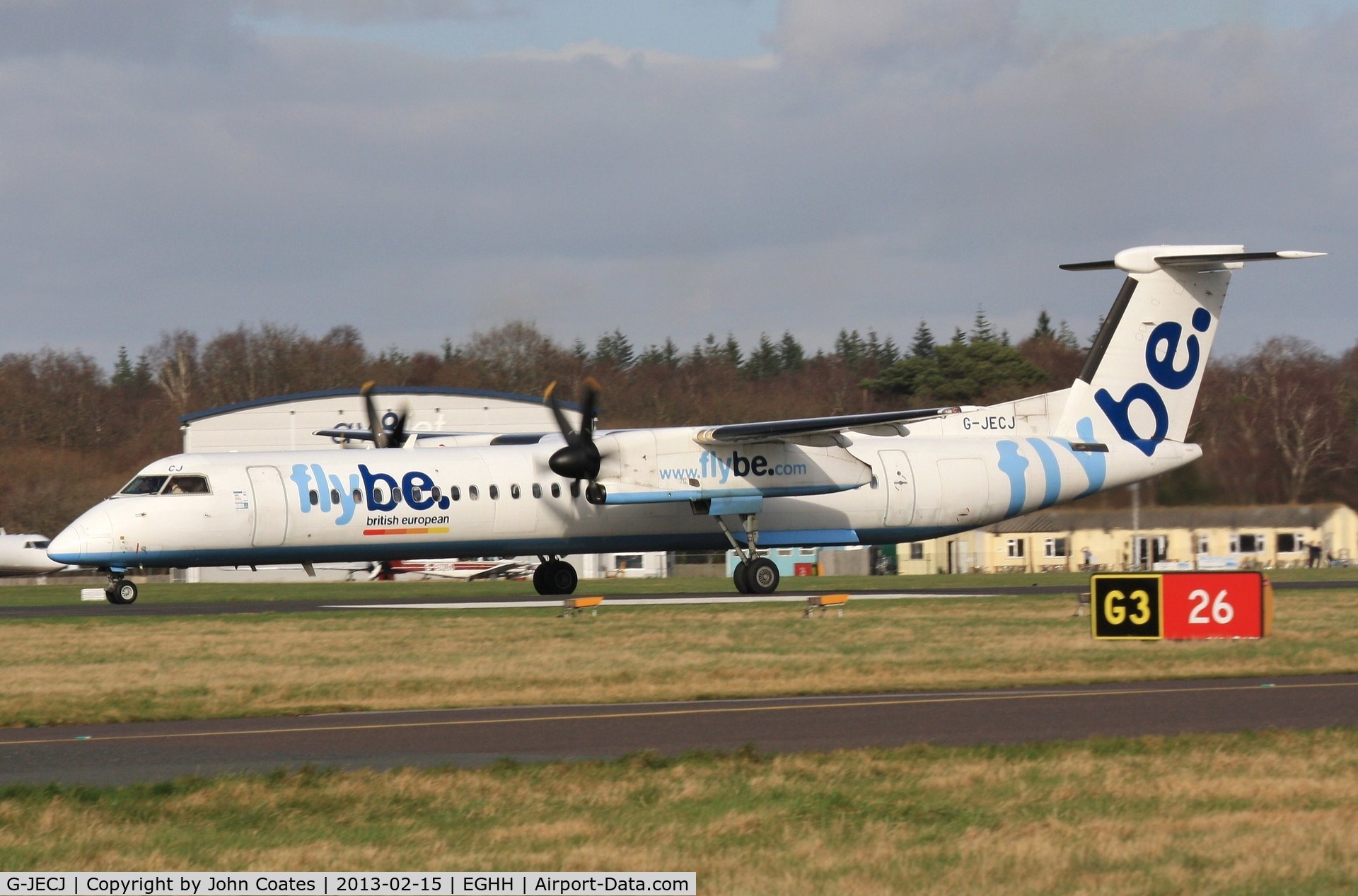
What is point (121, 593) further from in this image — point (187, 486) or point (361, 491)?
point (361, 491)

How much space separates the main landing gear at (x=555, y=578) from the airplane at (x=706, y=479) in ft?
0.21

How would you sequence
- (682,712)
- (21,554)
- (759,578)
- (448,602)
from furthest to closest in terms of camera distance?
1. (21,554)
2. (759,578)
3. (448,602)
4. (682,712)

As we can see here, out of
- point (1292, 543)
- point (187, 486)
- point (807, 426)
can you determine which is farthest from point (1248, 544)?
point (187, 486)

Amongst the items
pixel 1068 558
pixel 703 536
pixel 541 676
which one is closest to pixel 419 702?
pixel 541 676

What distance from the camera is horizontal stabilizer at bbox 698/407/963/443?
29516 millimetres

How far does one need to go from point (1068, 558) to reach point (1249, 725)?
4529 cm

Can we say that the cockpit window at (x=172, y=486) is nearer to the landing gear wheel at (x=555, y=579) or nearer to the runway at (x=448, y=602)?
the runway at (x=448, y=602)

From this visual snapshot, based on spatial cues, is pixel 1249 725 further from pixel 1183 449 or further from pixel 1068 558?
pixel 1068 558

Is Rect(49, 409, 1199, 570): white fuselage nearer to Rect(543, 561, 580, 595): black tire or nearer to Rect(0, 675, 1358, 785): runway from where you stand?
Rect(543, 561, 580, 595): black tire

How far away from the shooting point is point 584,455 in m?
30.7

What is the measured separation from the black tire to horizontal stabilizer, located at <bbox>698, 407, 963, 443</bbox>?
4.81 m

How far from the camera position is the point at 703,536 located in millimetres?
33562

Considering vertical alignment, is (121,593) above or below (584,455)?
below

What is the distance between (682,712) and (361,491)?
1741cm
